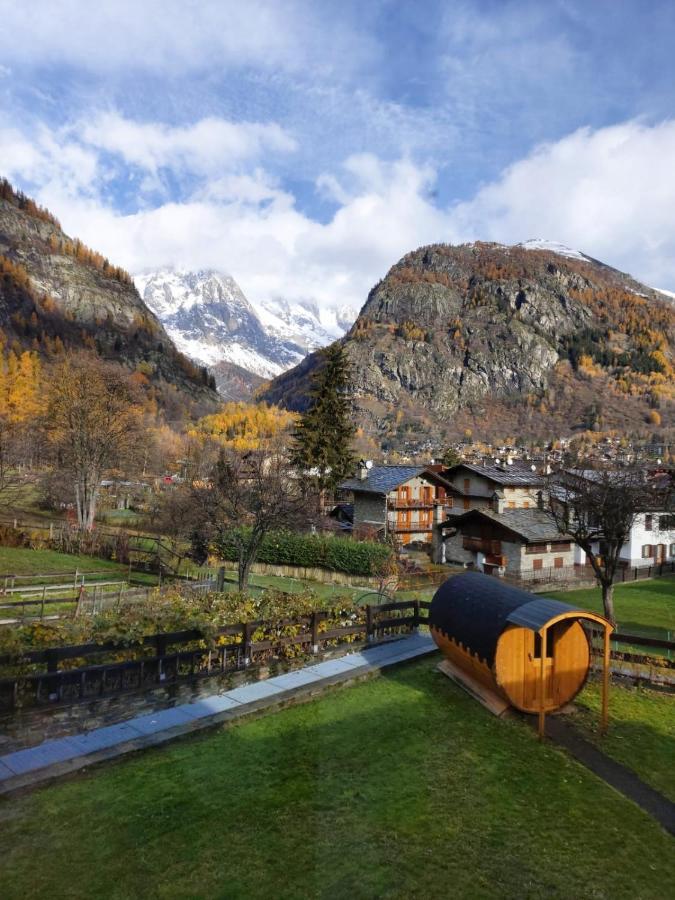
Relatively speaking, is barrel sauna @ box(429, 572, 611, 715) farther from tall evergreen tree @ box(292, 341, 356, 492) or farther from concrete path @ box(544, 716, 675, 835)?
tall evergreen tree @ box(292, 341, 356, 492)

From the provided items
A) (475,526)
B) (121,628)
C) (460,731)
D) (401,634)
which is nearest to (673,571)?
(475,526)

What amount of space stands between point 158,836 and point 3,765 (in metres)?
3.22

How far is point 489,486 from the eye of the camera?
5800 centimetres

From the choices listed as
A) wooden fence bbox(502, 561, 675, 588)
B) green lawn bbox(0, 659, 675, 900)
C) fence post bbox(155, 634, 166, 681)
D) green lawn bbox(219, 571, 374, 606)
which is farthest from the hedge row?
green lawn bbox(0, 659, 675, 900)

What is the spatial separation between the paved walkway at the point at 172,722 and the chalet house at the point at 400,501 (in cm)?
3877

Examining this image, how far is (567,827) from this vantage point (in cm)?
791

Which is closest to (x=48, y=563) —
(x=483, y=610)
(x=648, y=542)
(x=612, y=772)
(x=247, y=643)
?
(x=247, y=643)

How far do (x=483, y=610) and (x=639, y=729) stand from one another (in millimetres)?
3956

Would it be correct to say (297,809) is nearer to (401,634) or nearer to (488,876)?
(488,876)

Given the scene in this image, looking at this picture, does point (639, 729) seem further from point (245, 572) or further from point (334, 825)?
point (245, 572)

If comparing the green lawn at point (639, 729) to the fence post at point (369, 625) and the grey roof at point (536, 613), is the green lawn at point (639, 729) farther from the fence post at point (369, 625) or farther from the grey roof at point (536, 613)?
the fence post at point (369, 625)

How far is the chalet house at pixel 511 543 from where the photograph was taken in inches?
1734

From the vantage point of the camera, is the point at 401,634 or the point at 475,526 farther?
the point at 475,526

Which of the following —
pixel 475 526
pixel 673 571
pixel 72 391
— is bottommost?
pixel 673 571
